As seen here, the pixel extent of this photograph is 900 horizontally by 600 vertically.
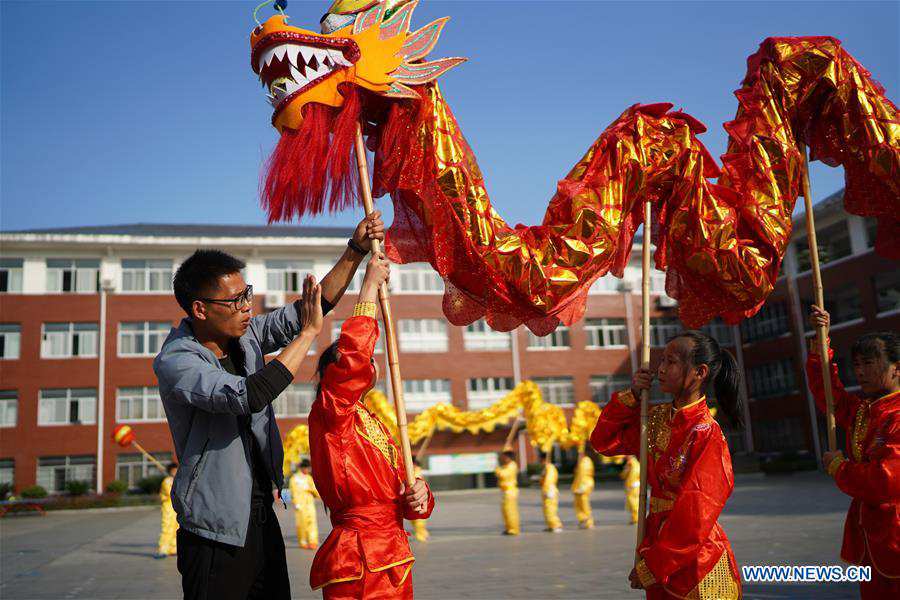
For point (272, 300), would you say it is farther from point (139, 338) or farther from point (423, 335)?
point (423, 335)

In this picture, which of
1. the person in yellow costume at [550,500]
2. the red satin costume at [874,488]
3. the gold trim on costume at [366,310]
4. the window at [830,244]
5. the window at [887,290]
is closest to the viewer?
the gold trim on costume at [366,310]

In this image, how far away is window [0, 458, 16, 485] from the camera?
2530cm

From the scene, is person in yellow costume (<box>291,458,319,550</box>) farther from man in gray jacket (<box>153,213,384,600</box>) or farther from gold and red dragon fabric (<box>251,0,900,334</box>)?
gold and red dragon fabric (<box>251,0,900,334</box>)

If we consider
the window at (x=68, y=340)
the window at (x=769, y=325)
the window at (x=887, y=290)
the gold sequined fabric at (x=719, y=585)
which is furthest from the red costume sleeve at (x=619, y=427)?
the window at (x=68, y=340)

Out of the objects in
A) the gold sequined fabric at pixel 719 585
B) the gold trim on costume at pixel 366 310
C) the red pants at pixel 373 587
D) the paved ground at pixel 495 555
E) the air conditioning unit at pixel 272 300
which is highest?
the air conditioning unit at pixel 272 300

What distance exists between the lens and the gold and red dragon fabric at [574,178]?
254 cm

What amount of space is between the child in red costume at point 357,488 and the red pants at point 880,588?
200 cm

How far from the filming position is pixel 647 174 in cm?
268

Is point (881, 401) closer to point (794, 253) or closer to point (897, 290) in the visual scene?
point (897, 290)

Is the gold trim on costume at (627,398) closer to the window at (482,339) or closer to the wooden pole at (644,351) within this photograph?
the wooden pole at (644,351)

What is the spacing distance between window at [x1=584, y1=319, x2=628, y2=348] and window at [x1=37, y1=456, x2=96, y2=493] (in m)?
18.7

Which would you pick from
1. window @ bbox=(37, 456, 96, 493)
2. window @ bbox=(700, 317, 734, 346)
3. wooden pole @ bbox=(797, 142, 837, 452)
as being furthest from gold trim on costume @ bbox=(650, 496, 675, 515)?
window @ bbox=(700, 317, 734, 346)

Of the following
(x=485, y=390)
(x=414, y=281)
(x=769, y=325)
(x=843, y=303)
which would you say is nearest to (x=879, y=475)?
(x=843, y=303)

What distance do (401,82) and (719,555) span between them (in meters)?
1.99
